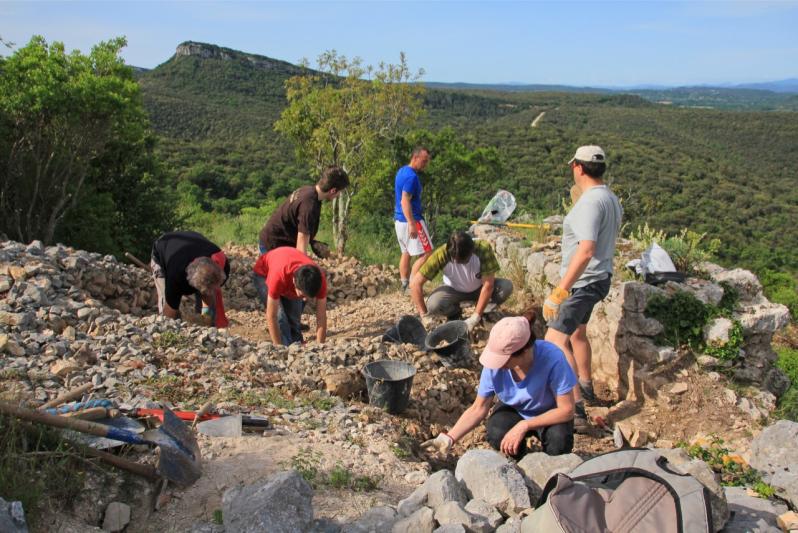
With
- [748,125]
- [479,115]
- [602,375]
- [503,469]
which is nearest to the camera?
[503,469]

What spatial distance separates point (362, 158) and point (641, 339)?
7.14 m

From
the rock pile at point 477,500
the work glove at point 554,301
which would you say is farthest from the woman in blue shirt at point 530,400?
the work glove at point 554,301

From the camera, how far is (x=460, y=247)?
5059 millimetres

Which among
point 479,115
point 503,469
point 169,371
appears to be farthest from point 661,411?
point 479,115

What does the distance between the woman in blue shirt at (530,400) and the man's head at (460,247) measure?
177cm

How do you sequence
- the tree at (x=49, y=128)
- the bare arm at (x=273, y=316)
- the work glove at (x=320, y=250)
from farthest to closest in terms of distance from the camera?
the tree at (x=49, y=128)
the work glove at (x=320, y=250)
the bare arm at (x=273, y=316)

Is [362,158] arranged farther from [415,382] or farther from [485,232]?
[415,382]

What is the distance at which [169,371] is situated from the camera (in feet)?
13.2

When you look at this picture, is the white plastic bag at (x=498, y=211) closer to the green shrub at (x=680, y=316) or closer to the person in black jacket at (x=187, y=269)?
the green shrub at (x=680, y=316)

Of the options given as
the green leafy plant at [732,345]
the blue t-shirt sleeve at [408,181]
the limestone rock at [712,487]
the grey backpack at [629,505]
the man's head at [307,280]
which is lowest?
the green leafy plant at [732,345]

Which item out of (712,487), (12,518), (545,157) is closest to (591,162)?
(712,487)

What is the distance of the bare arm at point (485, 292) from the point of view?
5.36 metres

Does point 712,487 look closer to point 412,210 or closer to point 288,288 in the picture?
point 288,288

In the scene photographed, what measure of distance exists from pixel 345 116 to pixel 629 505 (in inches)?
359
